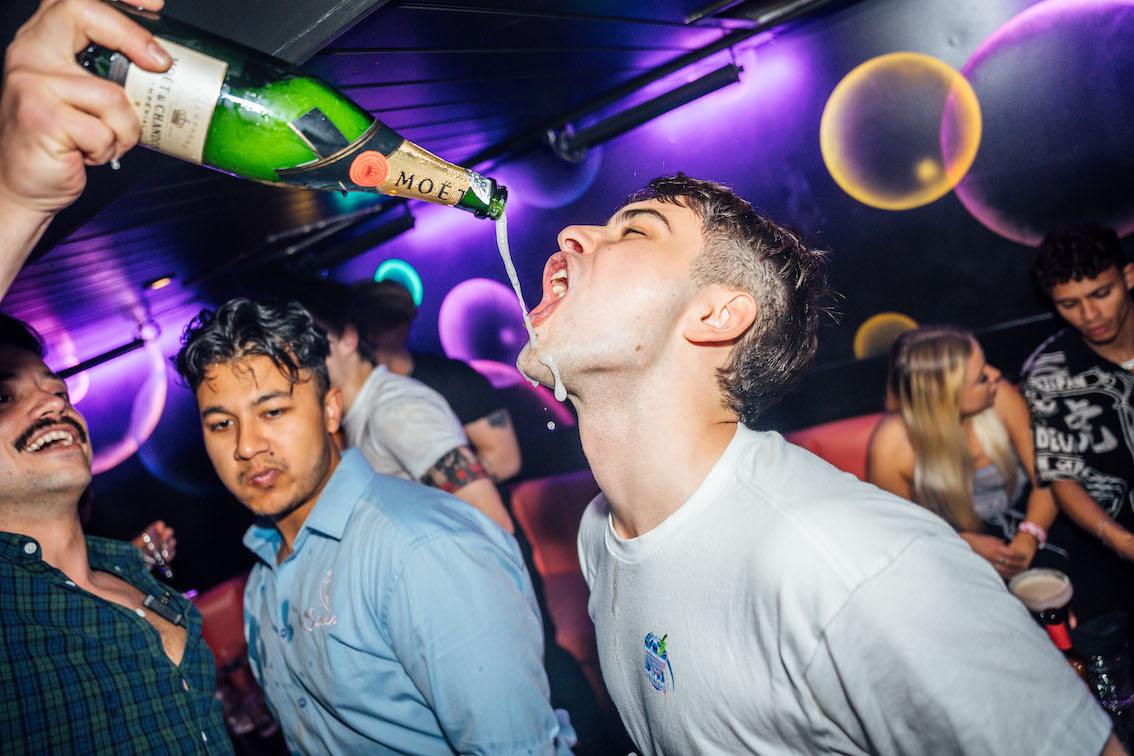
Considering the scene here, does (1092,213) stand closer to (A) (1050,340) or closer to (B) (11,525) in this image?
(A) (1050,340)

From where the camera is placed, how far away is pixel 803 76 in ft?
12.3

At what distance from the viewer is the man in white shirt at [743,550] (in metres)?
0.92

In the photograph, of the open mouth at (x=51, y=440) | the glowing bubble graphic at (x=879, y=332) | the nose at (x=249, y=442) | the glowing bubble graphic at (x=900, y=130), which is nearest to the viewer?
Answer: the open mouth at (x=51, y=440)

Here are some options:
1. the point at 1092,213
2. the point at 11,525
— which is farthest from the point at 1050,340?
the point at 11,525

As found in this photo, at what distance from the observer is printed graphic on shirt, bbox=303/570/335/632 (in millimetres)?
1771

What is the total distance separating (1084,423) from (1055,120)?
5.27 feet

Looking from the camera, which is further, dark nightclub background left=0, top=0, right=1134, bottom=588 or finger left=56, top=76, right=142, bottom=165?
dark nightclub background left=0, top=0, right=1134, bottom=588

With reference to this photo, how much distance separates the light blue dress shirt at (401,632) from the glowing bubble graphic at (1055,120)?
11.2 ft

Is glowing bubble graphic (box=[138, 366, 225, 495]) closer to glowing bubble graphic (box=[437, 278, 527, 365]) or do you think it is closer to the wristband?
glowing bubble graphic (box=[437, 278, 527, 365])

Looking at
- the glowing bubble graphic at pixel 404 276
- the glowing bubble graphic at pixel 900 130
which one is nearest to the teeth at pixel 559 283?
the glowing bubble graphic at pixel 900 130

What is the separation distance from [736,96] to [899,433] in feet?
7.57

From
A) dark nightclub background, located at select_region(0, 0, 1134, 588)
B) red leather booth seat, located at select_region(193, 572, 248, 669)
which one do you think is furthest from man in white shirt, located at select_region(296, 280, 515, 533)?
red leather booth seat, located at select_region(193, 572, 248, 669)

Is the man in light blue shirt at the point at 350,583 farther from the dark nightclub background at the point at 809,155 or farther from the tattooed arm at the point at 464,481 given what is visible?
the tattooed arm at the point at 464,481

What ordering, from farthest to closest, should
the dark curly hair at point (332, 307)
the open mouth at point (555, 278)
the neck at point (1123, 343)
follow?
1. the dark curly hair at point (332, 307)
2. the neck at point (1123, 343)
3. the open mouth at point (555, 278)
